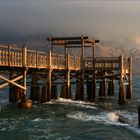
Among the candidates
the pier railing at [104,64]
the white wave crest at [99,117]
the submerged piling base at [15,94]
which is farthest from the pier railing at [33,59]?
the white wave crest at [99,117]

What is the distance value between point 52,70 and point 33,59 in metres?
4.89

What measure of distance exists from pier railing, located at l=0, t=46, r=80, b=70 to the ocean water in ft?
11.5

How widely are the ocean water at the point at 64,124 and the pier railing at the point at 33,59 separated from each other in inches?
139

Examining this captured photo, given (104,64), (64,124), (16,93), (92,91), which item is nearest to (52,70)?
(16,93)

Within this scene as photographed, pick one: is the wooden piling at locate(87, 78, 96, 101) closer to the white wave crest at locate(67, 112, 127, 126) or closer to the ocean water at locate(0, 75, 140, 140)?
the ocean water at locate(0, 75, 140, 140)

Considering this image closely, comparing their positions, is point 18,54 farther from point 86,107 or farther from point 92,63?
point 92,63

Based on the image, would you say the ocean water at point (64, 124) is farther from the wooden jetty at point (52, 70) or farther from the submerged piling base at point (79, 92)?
the submerged piling base at point (79, 92)

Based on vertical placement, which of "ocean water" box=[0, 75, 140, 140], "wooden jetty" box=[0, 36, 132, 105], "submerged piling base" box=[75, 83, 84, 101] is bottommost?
"ocean water" box=[0, 75, 140, 140]

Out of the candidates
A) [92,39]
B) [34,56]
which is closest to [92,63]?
[92,39]

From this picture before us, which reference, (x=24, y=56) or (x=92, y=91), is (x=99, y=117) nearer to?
(x=24, y=56)

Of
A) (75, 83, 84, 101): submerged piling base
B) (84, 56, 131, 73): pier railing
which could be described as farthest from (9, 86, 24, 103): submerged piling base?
(84, 56, 131, 73): pier railing

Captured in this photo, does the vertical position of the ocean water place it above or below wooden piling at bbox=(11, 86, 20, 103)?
below

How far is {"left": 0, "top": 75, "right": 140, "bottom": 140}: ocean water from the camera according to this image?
21341 mm

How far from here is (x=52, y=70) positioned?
36.5 meters
